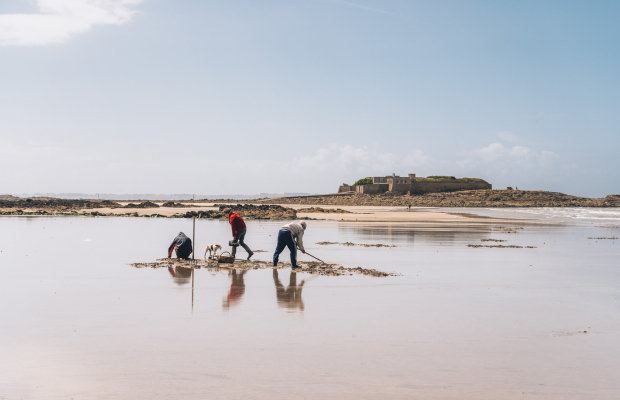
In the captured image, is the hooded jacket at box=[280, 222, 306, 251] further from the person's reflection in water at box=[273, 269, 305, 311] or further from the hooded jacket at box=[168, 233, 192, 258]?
the hooded jacket at box=[168, 233, 192, 258]

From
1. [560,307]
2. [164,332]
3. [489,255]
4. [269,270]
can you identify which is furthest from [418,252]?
[164,332]

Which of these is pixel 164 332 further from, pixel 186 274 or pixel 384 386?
pixel 186 274

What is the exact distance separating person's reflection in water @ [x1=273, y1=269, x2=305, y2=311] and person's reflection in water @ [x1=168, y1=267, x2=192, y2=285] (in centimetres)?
203

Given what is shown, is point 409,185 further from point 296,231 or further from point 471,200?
point 296,231

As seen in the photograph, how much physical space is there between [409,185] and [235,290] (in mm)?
92903

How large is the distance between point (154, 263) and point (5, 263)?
12.9 feet

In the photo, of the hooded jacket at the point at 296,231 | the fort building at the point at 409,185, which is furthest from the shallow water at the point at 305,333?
the fort building at the point at 409,185

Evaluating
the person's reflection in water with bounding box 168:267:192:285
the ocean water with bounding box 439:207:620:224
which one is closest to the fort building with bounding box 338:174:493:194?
the ocean water with bounding box 439:207:620:224

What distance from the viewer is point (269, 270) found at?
510 inches

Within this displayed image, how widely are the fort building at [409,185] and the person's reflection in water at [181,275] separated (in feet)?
291

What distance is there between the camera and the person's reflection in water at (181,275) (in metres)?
11.0

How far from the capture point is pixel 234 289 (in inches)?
401

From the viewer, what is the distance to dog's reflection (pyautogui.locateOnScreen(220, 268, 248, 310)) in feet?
29.1

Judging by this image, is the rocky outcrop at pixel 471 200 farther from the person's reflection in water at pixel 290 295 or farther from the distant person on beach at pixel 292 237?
the person's reflection in water at pixel 290 295
